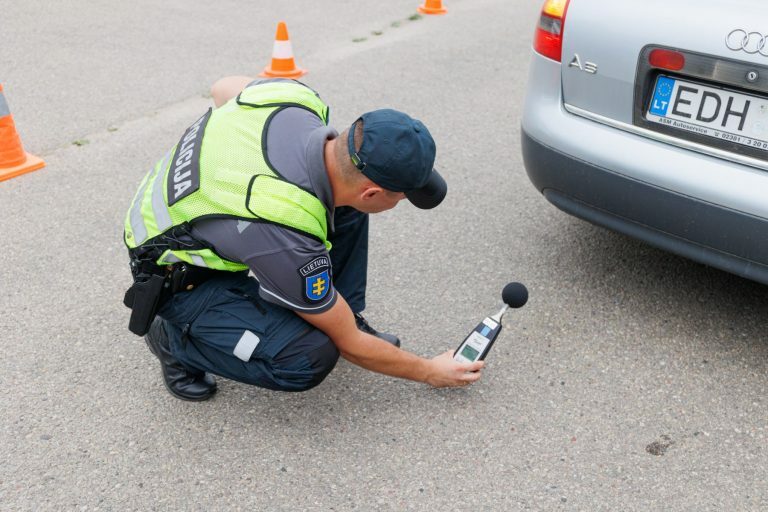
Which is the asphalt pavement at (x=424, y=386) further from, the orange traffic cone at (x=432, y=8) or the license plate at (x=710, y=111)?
the orange traffic cone at (x=432, y=8)

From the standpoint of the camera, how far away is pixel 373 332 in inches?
114

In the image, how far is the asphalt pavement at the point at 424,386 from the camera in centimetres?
232

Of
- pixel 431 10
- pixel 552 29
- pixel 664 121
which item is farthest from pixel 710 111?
pixel 431 10

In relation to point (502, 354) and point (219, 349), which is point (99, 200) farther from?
point (502, 354)

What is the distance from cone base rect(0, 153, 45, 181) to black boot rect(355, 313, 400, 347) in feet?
7.11

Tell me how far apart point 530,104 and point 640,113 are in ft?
1.59

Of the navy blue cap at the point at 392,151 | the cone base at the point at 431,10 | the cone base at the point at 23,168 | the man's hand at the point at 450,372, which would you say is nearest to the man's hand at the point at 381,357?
the man's hand at the point at 450,372

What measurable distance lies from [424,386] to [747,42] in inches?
58.4

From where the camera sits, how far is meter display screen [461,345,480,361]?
8.64 feet

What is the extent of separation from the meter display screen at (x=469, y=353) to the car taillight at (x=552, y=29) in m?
1.10

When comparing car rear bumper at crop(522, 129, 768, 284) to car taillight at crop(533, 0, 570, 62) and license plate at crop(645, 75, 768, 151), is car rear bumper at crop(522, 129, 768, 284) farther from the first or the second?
car taillight at crop(533, 0, 570, 62)

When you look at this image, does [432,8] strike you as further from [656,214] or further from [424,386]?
[424,386]

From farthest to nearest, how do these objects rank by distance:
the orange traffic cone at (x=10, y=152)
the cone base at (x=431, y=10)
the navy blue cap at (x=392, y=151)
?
the cone base at (x=431, y=10), the orange traffic cone at (x=10, y=152), the navy blue cap at (x=392, y=151)

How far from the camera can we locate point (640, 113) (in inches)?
106
